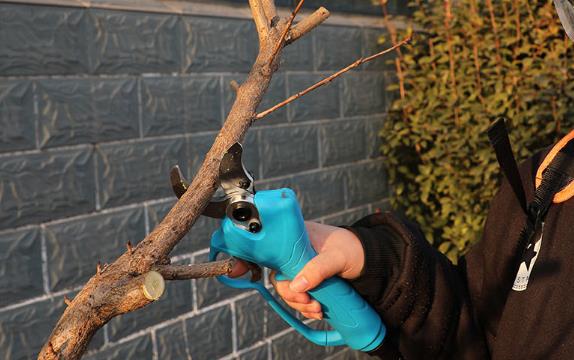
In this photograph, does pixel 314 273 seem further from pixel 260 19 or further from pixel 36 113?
pixel 36 113

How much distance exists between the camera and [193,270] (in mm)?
1123

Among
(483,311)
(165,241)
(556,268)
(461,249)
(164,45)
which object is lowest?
(461,249)

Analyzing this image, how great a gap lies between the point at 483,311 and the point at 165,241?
955 mm

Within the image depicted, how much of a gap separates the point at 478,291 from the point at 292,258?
643 millimetres

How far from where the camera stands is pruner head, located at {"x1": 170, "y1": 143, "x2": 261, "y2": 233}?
113cm

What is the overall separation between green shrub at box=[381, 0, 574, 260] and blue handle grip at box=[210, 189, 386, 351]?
2.36m

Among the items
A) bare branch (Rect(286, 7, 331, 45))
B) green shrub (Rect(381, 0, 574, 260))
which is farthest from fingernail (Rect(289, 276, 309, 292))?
green shrub (Rect(381, 0, 574, 260))

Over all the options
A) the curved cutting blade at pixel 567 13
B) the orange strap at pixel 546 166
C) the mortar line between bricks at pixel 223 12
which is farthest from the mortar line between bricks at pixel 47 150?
the curved cutting blade at pixel 567 13

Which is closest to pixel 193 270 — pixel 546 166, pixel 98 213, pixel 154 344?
pixel 546 166

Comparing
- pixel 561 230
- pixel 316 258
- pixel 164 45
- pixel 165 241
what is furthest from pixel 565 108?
pixel 165 241

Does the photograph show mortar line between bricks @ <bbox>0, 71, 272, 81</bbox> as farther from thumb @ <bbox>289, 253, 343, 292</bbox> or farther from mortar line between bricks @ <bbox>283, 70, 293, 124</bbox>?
thumb @ <bbox>289, 253, 343, 292</bbox>

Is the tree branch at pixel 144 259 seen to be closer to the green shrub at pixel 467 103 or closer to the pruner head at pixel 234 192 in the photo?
the pruner head at pixel 234 192

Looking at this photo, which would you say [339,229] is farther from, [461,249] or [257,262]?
[461,249]

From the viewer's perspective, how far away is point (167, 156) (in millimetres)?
2725
